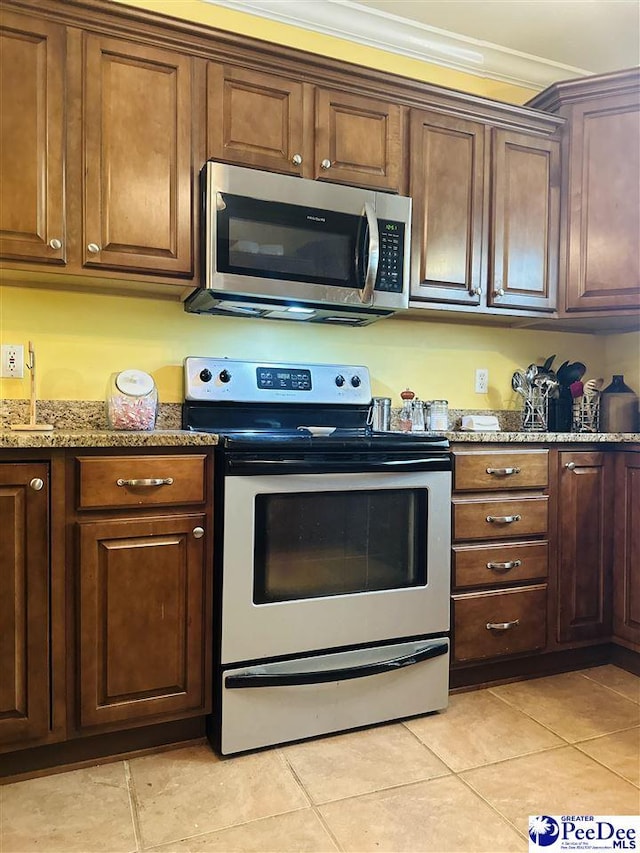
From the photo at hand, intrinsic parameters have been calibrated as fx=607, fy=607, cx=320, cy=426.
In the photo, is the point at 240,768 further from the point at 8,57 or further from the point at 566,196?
the point at 566,196

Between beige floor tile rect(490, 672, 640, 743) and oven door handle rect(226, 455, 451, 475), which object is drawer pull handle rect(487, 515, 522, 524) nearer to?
oven door handle rect(226, 455, 451, 475)

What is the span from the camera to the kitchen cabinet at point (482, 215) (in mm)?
2287

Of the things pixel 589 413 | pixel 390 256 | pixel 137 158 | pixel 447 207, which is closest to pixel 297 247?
pixel 390 256

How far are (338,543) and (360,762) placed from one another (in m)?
0.61

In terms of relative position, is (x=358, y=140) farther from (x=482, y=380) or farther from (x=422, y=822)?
(x=422, y=822)

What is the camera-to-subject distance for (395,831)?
1422mm

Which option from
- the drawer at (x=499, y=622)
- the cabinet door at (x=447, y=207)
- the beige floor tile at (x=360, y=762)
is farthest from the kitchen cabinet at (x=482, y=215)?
the beige floor tile at (x=360, y=762)

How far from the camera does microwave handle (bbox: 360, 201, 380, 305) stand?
2080 millimetres

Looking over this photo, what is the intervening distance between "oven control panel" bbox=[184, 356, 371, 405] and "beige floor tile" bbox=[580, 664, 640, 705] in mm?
1374

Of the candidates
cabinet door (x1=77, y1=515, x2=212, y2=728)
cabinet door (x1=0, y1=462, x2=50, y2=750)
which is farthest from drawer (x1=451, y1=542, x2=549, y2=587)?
cabinet door (x1=0, y1=462, x2=50, y2=750)

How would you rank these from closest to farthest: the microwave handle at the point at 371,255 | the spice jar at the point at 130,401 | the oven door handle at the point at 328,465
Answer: the oven door handle at the point at 328,465 → the spice jar at the point at 130,401 → the microwave handle at the point at 371,255

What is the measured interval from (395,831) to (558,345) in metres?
2.22

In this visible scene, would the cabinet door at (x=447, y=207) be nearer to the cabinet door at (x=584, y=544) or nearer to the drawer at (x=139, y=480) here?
the cabinet door at (x=584, y=544)

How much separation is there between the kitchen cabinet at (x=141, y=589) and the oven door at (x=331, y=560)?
0.31 ft
